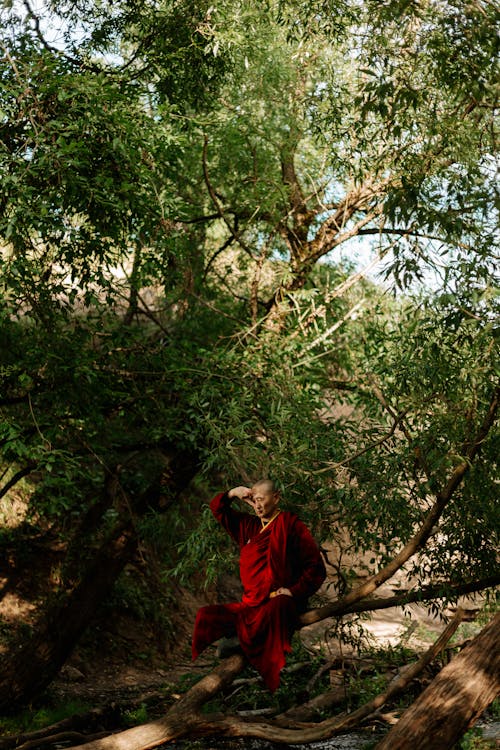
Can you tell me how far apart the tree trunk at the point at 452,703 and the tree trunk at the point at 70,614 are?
14.1 feet

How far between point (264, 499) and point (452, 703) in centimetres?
169

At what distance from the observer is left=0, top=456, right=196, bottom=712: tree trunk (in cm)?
729

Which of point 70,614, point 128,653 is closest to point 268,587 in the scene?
point 70,614

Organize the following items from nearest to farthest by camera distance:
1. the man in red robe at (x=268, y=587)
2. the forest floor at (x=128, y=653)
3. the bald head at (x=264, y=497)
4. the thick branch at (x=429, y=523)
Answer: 1. the thick branch at (x=429, y=523)
2. the man in red robe at (x=268, y=587)
3. the bald head at (x=264, y=497)
4. the forest floor at (x=128, y=653)

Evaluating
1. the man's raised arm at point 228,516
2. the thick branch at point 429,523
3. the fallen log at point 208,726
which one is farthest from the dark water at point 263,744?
the man's raised arm at point 228,516

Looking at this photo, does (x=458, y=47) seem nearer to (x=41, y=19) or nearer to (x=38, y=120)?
(x=38, y=120)

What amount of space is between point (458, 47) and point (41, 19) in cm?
475

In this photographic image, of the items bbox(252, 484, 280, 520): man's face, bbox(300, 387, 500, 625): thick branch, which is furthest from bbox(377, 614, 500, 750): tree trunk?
bbox(252, 484, 280, 520): man's face

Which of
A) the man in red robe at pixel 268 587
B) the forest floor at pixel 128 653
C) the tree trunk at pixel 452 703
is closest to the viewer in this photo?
the tree trunk at pixel 452 703

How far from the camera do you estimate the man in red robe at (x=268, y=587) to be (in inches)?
190

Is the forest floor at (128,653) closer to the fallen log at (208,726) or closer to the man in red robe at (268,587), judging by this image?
the fallen log at (208,726)

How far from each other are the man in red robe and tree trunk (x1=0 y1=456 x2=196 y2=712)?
2786mm

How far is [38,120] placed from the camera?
19.8 ft

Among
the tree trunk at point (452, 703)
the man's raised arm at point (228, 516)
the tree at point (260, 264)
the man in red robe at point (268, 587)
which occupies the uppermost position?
the tree at point (260, 264)
